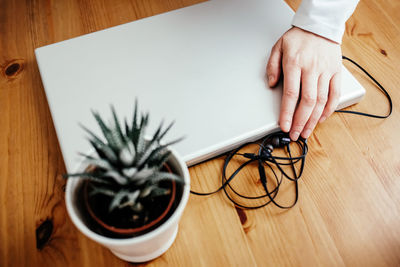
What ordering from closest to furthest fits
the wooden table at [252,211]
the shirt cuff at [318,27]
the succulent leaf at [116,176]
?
the succulent leaf at [116,176], the wooden table at [252,211], the shirt cuff at [318,27]

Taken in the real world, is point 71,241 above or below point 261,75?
below

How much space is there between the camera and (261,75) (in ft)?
1.72

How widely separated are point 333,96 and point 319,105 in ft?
0.11

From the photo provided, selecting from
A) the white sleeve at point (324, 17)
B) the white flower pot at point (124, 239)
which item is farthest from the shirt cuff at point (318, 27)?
the white flower pot at point (124, 239)

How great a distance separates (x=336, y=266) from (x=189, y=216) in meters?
0.24

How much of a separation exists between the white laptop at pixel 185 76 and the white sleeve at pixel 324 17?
5cm

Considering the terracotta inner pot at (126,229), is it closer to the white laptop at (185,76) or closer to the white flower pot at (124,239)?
the white flower pot at (124,239)

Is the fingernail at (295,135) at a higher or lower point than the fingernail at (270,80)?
lower

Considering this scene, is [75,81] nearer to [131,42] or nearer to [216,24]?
[131,42]

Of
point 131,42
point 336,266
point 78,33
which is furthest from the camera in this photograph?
point 78,33

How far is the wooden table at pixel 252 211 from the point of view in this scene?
0.45 meters

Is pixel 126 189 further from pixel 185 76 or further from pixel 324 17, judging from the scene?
pixel 324 17

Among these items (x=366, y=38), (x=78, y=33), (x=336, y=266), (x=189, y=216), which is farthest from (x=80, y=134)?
(x=366, y=38)

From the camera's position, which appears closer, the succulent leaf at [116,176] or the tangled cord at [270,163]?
the succulent leaf at [116,176]
